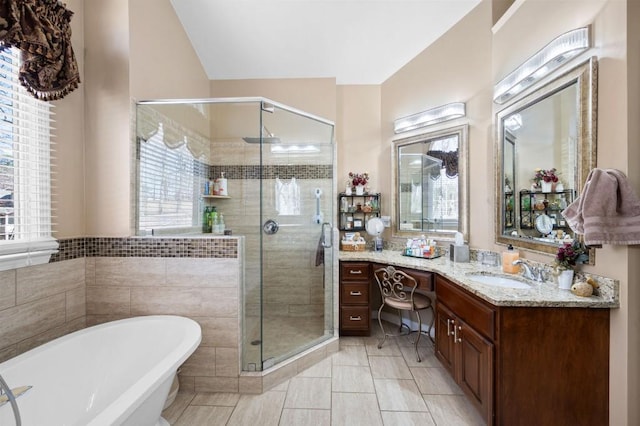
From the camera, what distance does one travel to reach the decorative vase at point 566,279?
59.5 inches

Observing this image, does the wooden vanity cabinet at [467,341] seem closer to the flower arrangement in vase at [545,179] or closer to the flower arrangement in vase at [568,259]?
the flower arrangement in vase at [568,259]

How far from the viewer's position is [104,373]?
59.1 inches

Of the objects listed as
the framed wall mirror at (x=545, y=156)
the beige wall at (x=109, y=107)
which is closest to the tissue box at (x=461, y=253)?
the framed wall mirror at (x=545, y=156)

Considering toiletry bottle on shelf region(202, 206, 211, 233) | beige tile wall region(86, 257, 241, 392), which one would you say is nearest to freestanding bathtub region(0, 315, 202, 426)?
beige tile wall region(86, 257, 241, 392)

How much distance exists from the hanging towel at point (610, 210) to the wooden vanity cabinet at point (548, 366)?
40cm

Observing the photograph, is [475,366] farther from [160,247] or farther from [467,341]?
[160,247]

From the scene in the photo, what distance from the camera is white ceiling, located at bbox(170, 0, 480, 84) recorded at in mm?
2395

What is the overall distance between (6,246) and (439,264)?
9.45 ft

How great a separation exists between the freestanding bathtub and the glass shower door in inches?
31.6

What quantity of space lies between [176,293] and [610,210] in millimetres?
2655

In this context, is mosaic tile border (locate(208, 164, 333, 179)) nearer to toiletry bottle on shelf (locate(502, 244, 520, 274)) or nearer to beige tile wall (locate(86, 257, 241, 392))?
beige tile wall (locate(86, 257, 241, 392))

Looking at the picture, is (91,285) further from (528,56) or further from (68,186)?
(528,56)

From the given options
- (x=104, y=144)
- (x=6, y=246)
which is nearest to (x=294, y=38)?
(x=104, y=144)

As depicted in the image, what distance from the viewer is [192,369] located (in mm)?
1926
